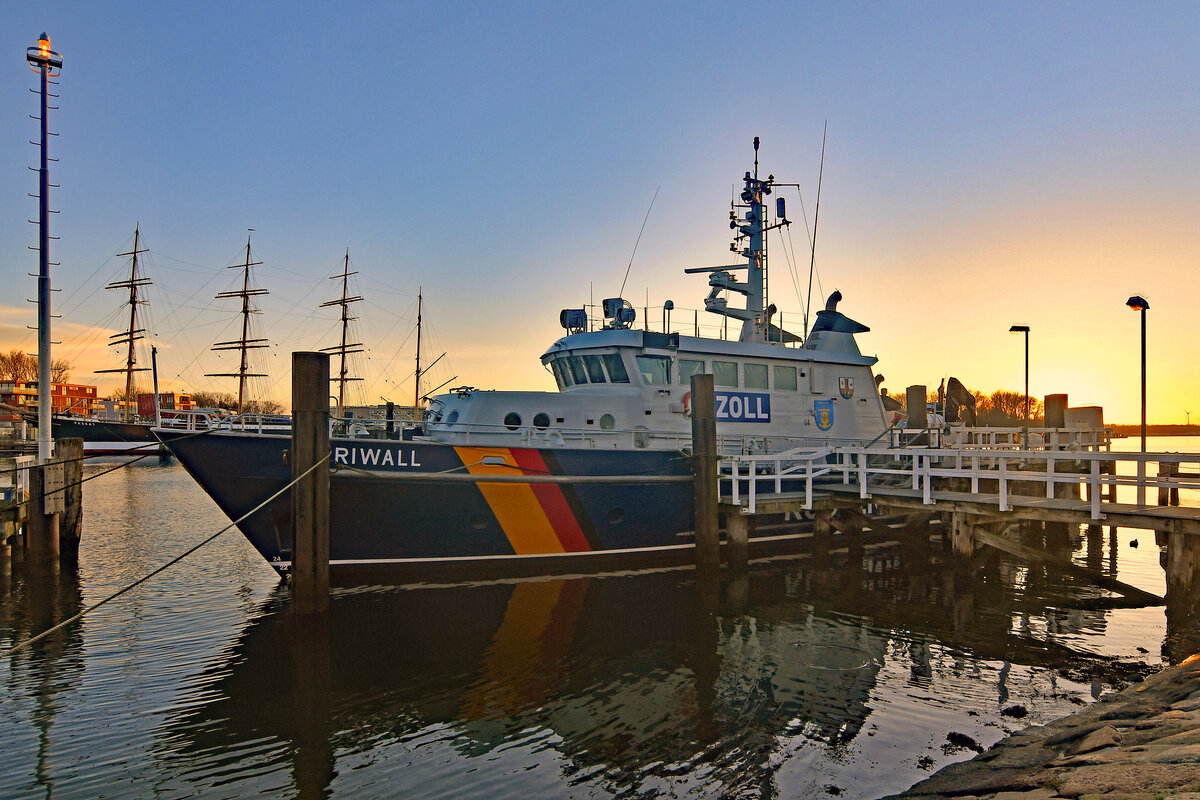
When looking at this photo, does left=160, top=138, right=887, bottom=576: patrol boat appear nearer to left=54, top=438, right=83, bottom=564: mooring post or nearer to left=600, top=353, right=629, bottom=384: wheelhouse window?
left=600, top=353, right=629, bottom=384: wheelhouse window

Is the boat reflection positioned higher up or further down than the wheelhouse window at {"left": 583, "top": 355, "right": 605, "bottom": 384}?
further down

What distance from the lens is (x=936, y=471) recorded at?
35.7 feet

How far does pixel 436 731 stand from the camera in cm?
661

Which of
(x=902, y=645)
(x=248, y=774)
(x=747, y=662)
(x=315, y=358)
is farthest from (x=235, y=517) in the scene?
(x=902, y=645)

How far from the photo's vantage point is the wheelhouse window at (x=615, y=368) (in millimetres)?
14062

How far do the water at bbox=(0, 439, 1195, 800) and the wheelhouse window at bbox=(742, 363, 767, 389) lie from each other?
4304 mm

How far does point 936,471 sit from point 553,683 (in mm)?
6779

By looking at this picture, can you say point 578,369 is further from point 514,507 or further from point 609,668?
point 609,668

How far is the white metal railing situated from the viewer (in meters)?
8.59

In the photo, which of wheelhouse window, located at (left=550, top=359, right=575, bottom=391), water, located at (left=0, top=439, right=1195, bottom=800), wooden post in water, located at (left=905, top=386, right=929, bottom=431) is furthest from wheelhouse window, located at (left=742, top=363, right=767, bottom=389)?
water, located at (left=0, top=439, right=1195, bottom=800)

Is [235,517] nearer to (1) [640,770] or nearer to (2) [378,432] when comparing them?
(2) [378,432]

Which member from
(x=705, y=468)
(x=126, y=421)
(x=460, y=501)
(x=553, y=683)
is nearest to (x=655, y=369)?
(x=705, y=468)

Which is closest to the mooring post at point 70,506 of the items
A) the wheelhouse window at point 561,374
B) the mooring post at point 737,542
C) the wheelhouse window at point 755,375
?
the wheelhouse window at point 561,374

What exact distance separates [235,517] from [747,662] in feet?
27.1
